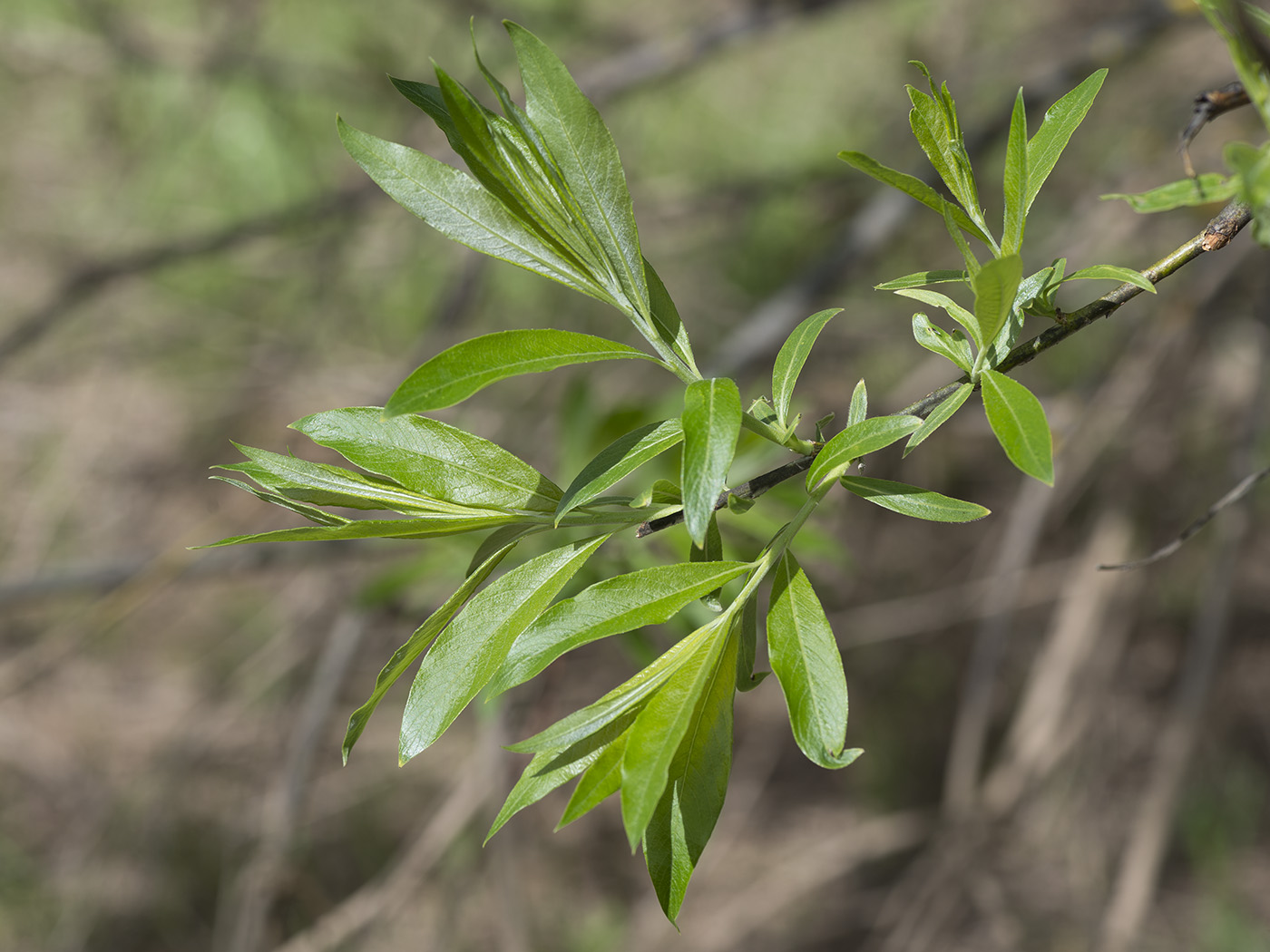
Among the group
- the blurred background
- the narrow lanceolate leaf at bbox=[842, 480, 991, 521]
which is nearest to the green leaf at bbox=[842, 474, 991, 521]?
the narrow lanceolate leaf at bbox=[842, 480, 991, 521]

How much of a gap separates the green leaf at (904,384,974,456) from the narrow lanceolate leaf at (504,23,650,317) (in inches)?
6.1

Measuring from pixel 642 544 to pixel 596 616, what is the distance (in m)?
0.71

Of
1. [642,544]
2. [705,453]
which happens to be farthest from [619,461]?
[642,544]

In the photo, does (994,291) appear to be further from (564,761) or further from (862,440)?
(564,761)

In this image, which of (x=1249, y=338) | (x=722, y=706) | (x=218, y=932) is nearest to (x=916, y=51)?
(x=1249, y=338)

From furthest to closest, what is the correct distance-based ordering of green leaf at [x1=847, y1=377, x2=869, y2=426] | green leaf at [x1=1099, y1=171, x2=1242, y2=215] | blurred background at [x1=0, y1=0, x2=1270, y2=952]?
blurred background at [x1=0, y1=0, x2=1270, y2=952]
green leaf at [x1=847, y1=377, x2=869, y2=426]
green leaf at [x1=1099, y1=171, x2=1242, y2=215]

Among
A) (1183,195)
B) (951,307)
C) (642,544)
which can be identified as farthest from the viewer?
(642,544)

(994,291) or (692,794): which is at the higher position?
(994,291)

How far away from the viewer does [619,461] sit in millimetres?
422

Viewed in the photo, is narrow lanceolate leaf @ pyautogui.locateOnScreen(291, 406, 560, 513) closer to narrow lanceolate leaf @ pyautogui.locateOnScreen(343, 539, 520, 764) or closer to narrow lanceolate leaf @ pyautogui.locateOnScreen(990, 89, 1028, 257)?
narrow lanceolate leaf @ pyautogui.locateOnScreen(343, 539, 520, 764)

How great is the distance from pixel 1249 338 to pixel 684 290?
1375 mm

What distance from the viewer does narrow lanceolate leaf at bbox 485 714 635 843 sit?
1.32ft

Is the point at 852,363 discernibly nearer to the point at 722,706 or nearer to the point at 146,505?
the point at 722,706

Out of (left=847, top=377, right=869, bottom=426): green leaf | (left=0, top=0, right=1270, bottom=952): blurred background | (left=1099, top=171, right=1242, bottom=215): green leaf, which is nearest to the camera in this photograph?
(left=1099, top=171, right=1242, bottom=215): green leaf
